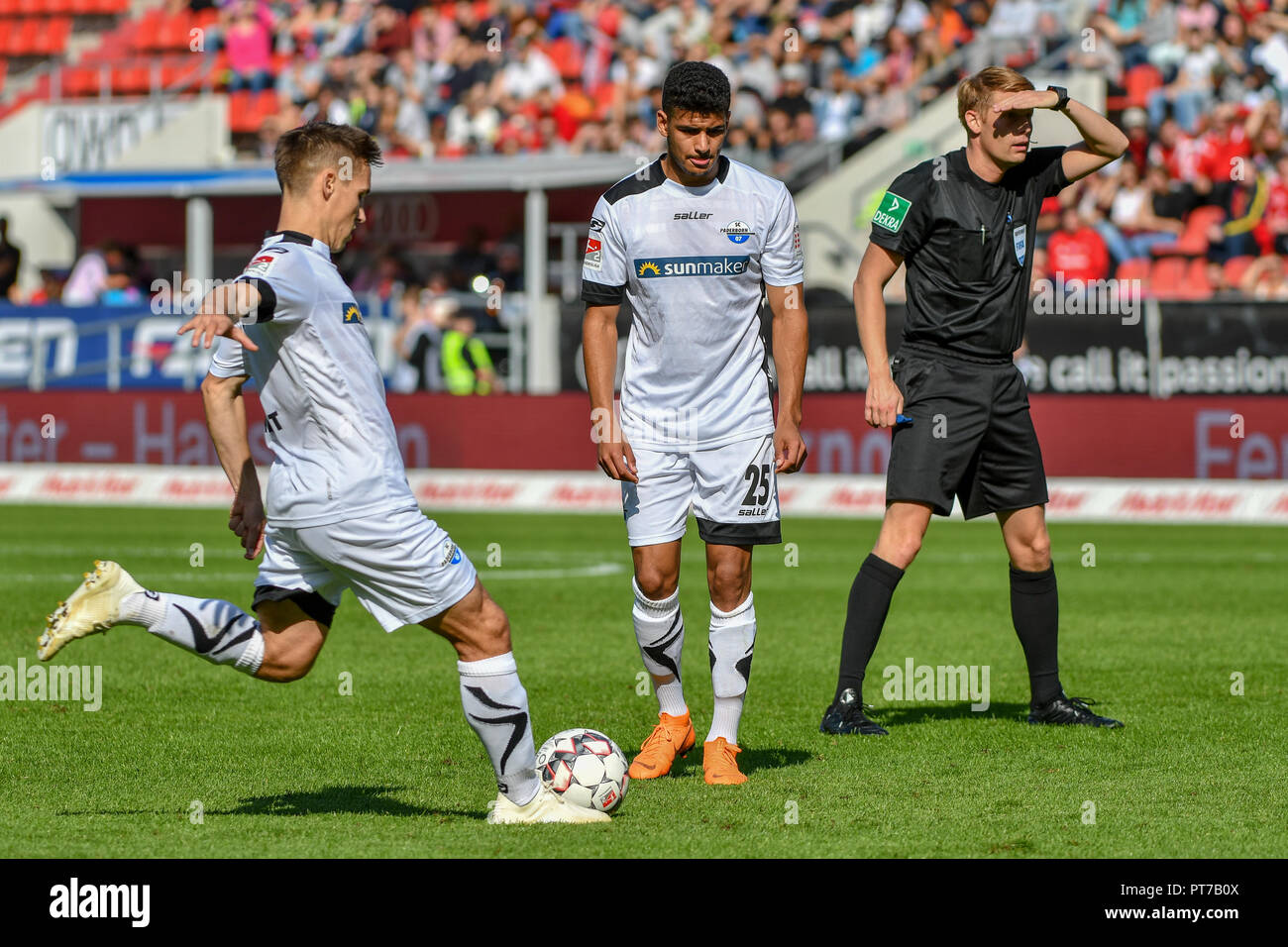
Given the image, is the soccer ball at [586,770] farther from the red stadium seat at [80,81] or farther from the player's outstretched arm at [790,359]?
the red stadium seat at [80,81]

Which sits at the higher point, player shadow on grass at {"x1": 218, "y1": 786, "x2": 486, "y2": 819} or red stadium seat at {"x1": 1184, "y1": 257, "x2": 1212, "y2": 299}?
red stadium seat at {"x1": 1184, "y1": 257, "x2": 1212, "y2": 299}

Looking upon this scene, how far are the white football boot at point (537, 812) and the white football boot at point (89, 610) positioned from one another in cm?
124

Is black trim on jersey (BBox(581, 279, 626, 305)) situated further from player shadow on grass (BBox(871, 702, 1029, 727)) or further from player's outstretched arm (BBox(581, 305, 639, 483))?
player shadow on grass (BBox(871, 702, 1029, 727))

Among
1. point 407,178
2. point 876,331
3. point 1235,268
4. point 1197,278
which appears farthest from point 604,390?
point 407,178

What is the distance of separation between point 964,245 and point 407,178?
57.6ft

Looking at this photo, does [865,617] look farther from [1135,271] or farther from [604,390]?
[1135,271]

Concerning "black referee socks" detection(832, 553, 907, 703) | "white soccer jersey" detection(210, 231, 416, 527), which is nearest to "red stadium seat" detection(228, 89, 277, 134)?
"black referee socks" detection(832, 553, 907, 703)

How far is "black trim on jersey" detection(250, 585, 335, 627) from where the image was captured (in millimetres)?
5793

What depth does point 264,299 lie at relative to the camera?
5.27m

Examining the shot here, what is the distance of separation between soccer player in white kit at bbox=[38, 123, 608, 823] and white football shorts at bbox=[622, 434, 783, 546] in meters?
1.09

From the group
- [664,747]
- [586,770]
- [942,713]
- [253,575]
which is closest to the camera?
[586,770]

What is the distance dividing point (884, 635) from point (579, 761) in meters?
4.98

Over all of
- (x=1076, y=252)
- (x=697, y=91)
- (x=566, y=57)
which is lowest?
(x=697, y=91)

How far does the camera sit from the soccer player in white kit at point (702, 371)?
659 cm
